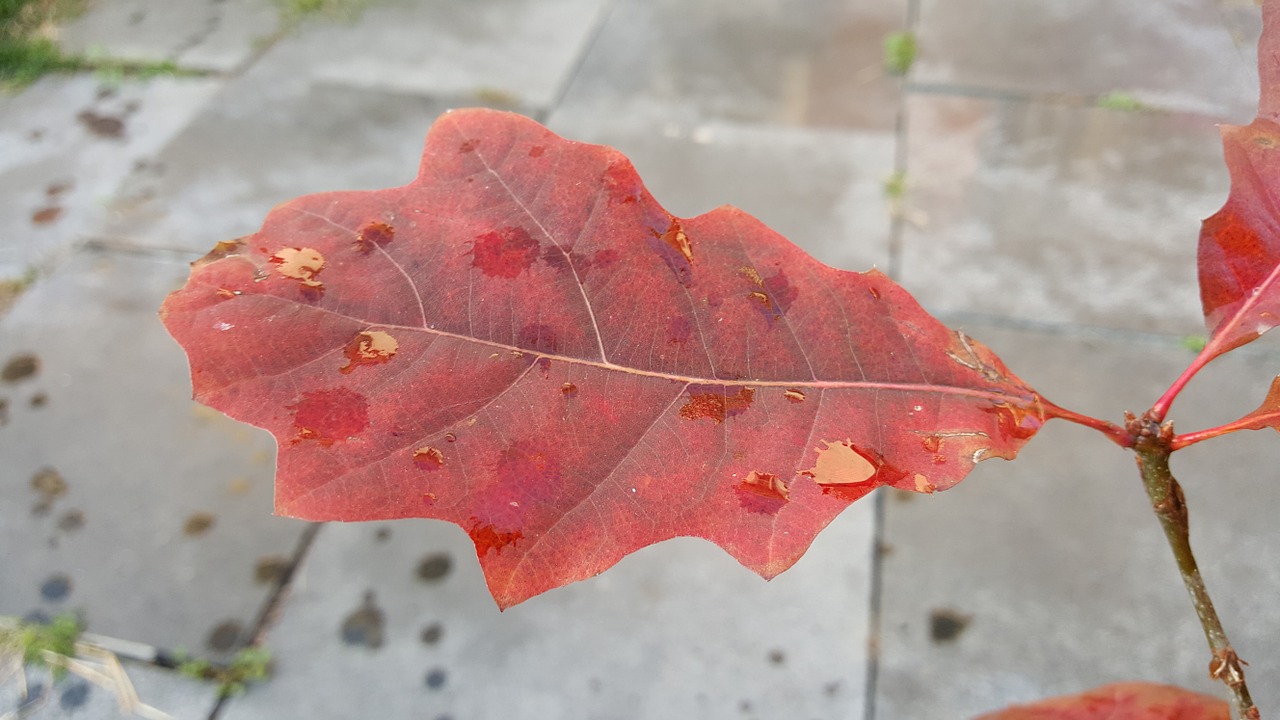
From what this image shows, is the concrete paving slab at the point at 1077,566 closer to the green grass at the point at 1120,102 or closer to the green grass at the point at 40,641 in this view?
the green grass at the point at 1120,102

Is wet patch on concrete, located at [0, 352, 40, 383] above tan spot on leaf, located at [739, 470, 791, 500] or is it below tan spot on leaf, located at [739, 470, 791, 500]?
below

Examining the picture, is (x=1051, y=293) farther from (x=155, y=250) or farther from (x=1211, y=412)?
(x=155, y=250)

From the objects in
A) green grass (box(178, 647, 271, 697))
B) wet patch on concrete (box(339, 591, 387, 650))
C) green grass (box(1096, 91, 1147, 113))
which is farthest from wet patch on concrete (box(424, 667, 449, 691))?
green grass (box(1096, 91, 1147, 113))

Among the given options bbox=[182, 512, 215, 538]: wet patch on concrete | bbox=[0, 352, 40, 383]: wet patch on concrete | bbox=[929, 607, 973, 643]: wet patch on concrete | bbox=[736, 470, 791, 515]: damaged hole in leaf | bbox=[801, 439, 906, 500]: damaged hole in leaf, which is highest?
bbox=[801, 439, 906, 500]: damaged hole in leaf

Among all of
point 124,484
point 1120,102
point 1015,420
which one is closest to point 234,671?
point 124,484

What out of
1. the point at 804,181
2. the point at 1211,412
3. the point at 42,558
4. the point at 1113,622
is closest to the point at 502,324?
the point at 1113,622

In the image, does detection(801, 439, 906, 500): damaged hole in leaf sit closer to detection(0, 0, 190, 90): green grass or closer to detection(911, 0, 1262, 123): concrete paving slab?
detection(911, 0, 1262, 123): concrete paving slab

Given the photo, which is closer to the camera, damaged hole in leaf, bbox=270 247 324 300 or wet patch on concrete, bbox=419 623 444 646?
damaged hole in leaf, bbox=270 247 324 300

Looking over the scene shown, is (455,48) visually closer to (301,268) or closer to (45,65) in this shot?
(45,65)

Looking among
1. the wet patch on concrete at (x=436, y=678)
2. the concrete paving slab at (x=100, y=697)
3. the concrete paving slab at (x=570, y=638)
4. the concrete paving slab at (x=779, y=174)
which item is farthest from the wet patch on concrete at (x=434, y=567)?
the concrete paving slab at (x=779, y=174)
